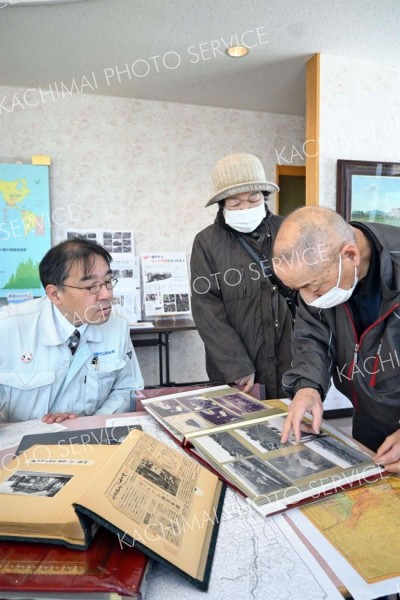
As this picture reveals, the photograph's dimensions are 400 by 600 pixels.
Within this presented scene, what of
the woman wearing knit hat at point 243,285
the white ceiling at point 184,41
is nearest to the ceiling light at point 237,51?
the white ceiling at point 184,41

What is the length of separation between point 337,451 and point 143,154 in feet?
11.5

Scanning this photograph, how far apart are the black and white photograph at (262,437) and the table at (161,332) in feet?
7.66

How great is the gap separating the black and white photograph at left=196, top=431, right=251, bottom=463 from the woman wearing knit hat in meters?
0.66

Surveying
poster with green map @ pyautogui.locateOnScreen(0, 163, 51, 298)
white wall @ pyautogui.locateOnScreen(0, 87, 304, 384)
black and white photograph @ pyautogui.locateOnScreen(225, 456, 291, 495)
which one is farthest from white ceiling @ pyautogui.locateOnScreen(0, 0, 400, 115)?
black and white photograph @ pyautogui.locateOnScreen(225, 456, 291, 495)

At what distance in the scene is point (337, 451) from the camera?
934 mm

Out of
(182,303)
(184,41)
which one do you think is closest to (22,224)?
(182,303)

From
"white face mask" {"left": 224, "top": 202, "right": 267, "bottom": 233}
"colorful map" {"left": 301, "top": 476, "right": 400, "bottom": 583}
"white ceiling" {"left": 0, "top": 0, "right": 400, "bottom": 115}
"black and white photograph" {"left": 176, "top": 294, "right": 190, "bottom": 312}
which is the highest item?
"white ceiling" {"left": 0, "top": 0, "right": 400, "bottom": 115}

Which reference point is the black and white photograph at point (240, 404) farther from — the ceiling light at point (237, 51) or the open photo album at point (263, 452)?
the ceiling light at point (237, 51)

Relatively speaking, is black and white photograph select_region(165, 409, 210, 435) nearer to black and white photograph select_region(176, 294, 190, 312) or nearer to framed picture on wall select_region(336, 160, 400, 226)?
framed picture on wall select_region(336, 160, 400, 226)

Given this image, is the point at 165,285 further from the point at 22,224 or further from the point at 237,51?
the point at 237,51

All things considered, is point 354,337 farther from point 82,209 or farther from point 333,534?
point 82,209

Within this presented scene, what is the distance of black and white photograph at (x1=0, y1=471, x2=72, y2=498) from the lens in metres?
0.71

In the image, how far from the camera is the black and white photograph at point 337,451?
0.88 metres

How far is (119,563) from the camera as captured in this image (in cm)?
58
